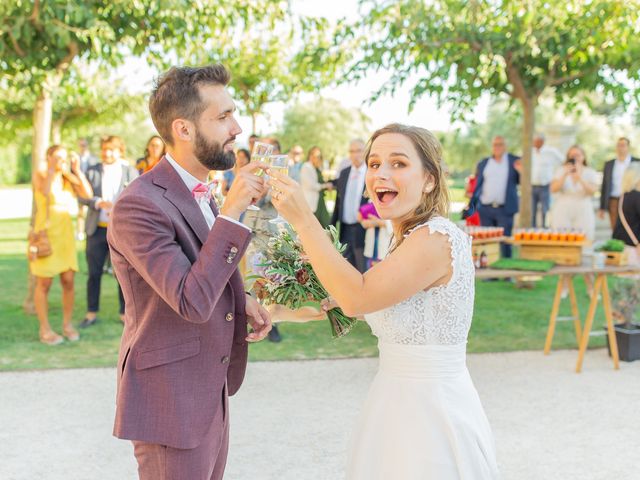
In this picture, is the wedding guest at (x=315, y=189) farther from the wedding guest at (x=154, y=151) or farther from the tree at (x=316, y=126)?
the tree at (x=316, y=126)

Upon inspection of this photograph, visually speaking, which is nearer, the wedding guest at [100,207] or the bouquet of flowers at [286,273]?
the bouquet of flowers at [286,273]

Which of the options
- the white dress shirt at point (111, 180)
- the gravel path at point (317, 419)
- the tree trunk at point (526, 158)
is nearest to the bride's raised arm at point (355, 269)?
the gravel path at point (317, 419)

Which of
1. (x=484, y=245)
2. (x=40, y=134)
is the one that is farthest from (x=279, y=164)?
(x=40, y=134)

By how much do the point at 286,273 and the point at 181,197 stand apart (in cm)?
64

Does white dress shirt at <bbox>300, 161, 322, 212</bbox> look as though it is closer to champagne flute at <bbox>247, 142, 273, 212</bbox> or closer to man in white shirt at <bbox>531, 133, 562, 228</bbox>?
man in white shirt at <bbox>531, 133, 562, 228</bbox>

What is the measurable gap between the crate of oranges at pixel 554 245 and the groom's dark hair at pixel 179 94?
531 cm

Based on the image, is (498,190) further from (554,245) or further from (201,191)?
(201,191)

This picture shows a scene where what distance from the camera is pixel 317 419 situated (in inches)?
218

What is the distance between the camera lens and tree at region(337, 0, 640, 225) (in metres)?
9.85

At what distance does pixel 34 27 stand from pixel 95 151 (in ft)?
167

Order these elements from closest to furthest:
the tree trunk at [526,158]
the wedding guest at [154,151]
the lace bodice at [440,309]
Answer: the lace bodice at [440,309] < the wedding guest at [154,151] < the tree trunk at [526,158]

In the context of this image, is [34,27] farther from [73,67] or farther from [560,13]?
[560,13]

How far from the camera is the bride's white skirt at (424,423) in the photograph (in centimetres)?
250

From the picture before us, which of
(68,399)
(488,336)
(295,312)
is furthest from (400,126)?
(488,336)
